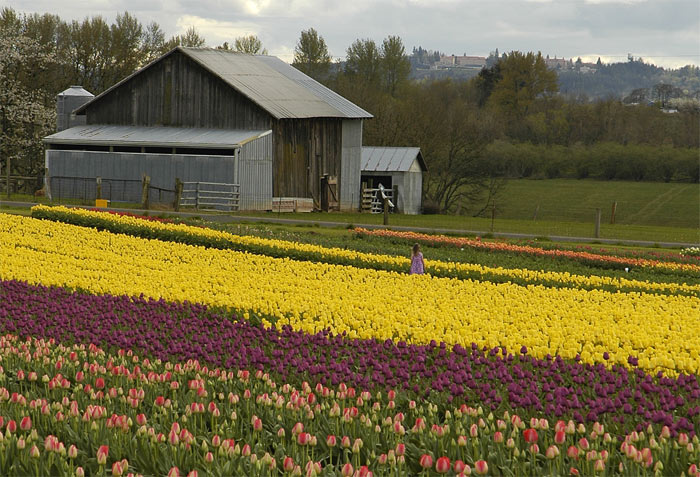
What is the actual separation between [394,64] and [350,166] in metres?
55.3

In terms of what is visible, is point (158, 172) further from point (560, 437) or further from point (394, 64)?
point (394, 64)

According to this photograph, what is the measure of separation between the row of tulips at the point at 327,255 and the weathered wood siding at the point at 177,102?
1768cm

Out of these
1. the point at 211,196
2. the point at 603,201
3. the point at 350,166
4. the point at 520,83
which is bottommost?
the point at 603,201

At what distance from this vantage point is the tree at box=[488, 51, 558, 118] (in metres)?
119

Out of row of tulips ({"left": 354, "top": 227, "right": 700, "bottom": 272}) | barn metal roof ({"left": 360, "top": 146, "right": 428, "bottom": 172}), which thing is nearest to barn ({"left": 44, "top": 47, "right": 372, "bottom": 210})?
barn metal roof ({"left": 360, "top": 146, "right": 428, "bottom": 172})

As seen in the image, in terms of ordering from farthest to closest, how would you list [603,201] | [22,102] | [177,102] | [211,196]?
1. [603,201]
2. [22,102]
3. [177,102]
4. [211,196]

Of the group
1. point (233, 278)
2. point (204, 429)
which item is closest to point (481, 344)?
point (204, 429)

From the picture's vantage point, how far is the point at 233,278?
1827 centimetres

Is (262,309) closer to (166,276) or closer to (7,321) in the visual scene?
(7,321)

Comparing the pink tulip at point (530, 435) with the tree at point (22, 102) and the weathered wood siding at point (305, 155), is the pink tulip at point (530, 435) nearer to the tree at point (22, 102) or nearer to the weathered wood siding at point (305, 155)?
the weathered wood siding at point (305, 155)

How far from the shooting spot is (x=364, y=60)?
104m

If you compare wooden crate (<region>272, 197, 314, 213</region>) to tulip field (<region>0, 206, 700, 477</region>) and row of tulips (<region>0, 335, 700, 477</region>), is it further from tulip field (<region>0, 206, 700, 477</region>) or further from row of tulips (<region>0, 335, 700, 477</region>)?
row of tulips (<region>0, 335, 700, 477</region>)

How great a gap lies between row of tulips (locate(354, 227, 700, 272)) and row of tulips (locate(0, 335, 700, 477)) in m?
18.1

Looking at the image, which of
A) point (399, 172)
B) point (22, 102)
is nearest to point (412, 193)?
point (399, 172)
